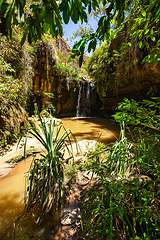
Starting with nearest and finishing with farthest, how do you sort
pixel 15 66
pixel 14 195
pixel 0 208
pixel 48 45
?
pixel 0 208
pixel 14 195
pixel 15 66
pixel 48 45

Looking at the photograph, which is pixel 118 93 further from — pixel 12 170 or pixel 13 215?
pixel 13 215

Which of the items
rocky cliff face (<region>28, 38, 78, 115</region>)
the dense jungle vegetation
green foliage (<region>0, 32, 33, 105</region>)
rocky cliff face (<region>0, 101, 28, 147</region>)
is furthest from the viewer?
rocky cliff face (<region>28, 38, 78, 115</region>)

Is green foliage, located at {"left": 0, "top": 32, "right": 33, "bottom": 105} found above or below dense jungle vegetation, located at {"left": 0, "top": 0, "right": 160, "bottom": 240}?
above

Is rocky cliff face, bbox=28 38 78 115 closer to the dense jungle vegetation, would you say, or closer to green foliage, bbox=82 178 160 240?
the dense jungle vegetation

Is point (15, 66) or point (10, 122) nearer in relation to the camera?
point (10, 122)

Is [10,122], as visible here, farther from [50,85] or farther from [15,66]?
[50,85]

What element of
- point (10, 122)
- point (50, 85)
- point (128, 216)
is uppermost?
point (50, 85)

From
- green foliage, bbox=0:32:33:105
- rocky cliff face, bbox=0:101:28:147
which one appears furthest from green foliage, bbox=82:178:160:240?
green foliage, bbox=0:32:33:105

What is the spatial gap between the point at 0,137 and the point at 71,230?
8.69 ft

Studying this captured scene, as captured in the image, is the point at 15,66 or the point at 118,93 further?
the point at 118,93

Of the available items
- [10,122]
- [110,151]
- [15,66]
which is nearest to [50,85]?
[15,66]

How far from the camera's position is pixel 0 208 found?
1246 mm

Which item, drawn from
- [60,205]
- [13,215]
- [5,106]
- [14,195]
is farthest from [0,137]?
[60,205]

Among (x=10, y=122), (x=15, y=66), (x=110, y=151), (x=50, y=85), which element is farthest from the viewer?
(x=50, y=85)
